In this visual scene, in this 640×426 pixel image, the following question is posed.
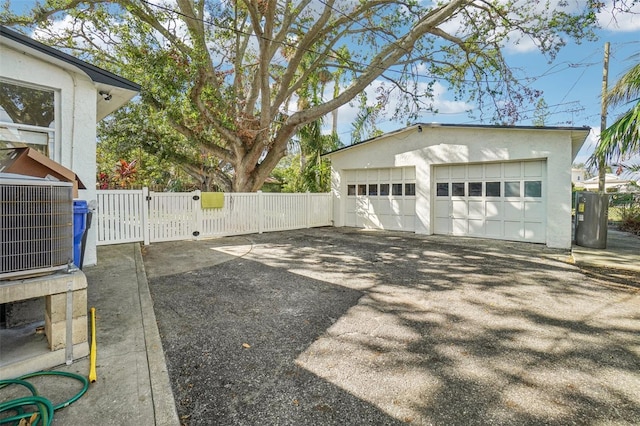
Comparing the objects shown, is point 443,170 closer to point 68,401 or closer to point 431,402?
point 431,402

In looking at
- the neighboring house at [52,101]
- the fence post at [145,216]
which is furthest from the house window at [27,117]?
the fence post at [145,216]

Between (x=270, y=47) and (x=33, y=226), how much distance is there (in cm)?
931

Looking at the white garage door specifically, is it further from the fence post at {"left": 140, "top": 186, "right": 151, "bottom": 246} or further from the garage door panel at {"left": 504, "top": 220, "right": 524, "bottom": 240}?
the fence post at {"left": 140, "top": 186, "right": 151, "bottom": 246}

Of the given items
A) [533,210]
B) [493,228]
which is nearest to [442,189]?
[493,228]

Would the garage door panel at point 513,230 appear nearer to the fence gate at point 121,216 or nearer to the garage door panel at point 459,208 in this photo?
the garage door panel at point 459,208

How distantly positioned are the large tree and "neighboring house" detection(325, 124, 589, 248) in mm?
2157

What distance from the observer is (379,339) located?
9.91 ft

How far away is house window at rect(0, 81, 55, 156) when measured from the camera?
451 centimetres

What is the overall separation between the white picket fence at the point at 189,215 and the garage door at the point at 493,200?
4.89 m

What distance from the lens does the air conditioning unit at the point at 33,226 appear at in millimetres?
2180

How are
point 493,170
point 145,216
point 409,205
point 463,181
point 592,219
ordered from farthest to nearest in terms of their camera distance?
point 409,205 → point 463,181 → point 493,170 → point 592,219 → point 145,216

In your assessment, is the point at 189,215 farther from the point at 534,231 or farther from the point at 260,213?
the point at 534,231

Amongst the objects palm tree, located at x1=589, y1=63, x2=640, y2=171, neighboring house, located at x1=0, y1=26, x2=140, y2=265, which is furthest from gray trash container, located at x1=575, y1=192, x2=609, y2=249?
neighboring house, located at x1=0, y1=26, x2=140, y2=265

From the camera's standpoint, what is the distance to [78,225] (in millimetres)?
3906
